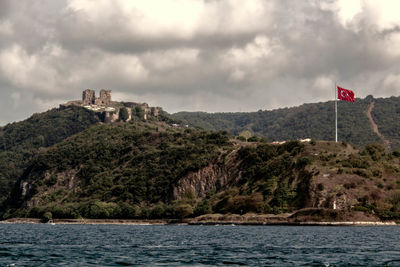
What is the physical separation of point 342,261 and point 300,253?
34.5ft

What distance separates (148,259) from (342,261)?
69.9 ft

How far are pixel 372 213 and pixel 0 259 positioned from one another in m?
152

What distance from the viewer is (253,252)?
76500 millimetres

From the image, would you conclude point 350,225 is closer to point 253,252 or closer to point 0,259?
point 253,252

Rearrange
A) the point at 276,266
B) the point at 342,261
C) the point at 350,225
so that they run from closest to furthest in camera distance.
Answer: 1. the point at 276,266
2. the point at 342,261
3. the point at 350,225

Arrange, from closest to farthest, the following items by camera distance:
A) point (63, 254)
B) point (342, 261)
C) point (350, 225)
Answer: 1. point (342, 261)
2. point (63, 254)
3. point (350, 225)

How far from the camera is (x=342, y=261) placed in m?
64.4

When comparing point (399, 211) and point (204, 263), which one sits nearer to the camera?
point (204, 263)

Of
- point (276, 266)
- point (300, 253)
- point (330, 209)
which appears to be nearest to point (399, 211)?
point (330, 209)

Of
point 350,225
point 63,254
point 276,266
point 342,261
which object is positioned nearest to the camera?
point 276,266

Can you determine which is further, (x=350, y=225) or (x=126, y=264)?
(x=350, y=225)

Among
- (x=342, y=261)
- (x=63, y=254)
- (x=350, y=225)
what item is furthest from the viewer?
(x=350, y=225)

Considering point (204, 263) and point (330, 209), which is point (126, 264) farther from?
point (330, 209)

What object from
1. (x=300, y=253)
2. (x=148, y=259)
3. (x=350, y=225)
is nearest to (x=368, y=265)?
(x=300, y=253)
